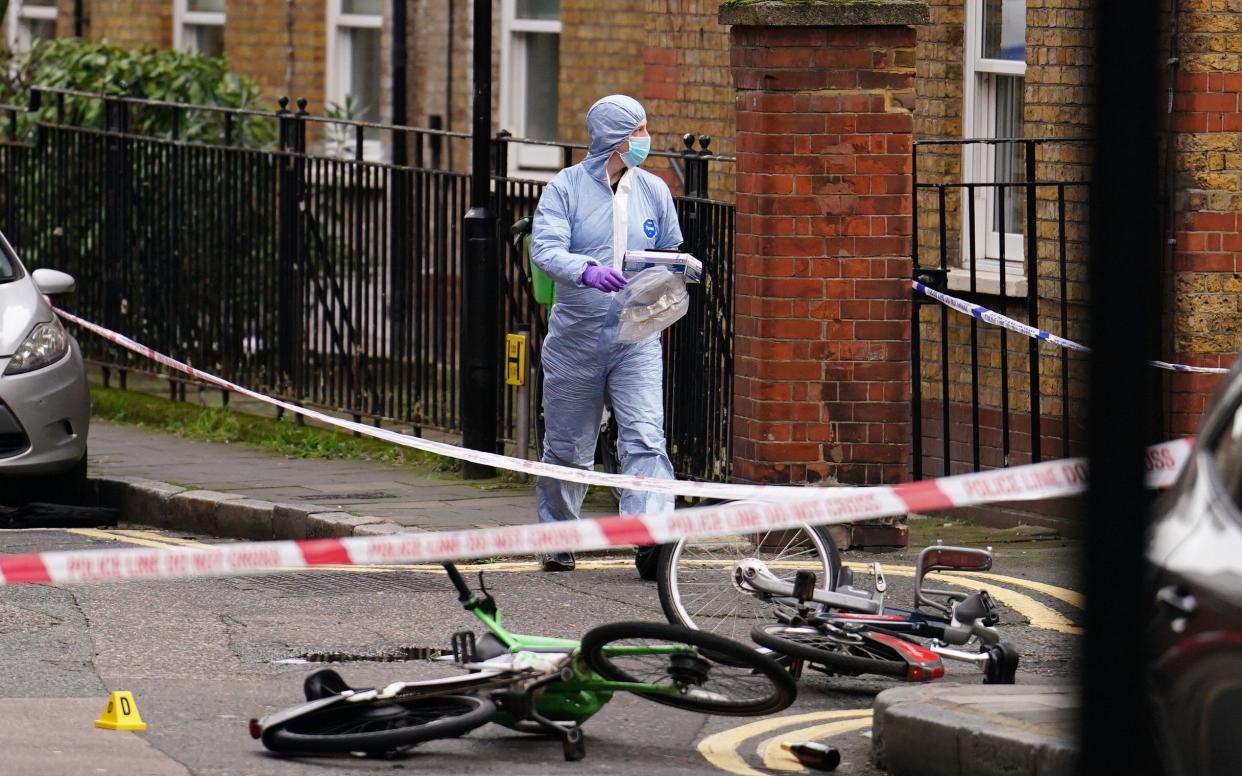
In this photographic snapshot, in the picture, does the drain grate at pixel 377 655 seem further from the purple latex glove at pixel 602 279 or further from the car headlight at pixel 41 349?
the car headlight at pixel 41 349

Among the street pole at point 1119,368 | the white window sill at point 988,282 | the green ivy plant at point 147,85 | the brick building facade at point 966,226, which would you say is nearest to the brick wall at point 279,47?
the green ivy plant at point 147,85

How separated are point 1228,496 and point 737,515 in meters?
2.12

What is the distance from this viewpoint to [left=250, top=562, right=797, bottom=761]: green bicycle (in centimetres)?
595

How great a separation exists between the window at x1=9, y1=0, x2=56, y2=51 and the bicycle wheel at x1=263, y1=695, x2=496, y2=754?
1751 cm

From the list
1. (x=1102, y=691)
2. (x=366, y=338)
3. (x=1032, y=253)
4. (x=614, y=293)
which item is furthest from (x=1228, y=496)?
(x=366, y=338)

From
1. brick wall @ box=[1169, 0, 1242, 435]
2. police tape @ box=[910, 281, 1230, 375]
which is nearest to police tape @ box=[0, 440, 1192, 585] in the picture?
police tape @ box=[910, 281, 1230, 375]

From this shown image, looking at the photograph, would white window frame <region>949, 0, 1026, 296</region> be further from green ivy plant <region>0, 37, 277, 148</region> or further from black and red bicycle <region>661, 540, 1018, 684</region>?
green ivy plant <region>0, 37, 277, 148</region>

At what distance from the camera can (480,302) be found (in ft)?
37.3

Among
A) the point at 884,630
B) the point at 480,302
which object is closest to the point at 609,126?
the point at 480,302

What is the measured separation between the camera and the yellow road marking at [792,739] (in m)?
6.10

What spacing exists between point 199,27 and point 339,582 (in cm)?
1263

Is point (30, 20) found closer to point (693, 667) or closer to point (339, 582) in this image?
point (339, 582)

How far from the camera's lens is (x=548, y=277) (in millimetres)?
9297

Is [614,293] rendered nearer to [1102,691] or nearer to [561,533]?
[561,533]
